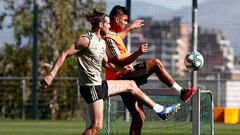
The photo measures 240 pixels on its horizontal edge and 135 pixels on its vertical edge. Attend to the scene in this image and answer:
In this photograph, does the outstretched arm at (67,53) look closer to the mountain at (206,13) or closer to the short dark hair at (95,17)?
the short dark hair at (95,17)

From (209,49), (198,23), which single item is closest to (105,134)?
(198,23)

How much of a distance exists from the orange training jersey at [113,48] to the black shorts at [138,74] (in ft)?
0.50

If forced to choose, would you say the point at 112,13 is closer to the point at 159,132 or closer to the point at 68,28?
the point at 159,132

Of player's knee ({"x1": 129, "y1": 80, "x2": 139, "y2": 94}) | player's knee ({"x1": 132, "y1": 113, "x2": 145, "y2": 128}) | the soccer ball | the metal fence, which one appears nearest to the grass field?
the soccer ball

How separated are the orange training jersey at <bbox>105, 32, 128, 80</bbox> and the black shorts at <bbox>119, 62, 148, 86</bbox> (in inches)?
6.0

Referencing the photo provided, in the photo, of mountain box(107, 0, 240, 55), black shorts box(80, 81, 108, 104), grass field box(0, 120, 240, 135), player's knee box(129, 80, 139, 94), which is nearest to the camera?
Answer: black shorts box(80, 81, 108, 104)

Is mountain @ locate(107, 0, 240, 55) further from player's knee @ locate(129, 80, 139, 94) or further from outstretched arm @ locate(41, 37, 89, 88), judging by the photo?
outstretched arm @ locate(41, 37, 89, 88)

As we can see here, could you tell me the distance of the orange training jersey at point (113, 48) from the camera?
11211 mm

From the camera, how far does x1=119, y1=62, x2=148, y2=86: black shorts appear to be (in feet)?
36.3

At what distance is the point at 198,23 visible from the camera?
68.6 ft

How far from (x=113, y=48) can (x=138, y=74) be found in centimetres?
48

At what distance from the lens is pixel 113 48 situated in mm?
11227

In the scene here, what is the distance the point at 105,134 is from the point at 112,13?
2054 millimetres

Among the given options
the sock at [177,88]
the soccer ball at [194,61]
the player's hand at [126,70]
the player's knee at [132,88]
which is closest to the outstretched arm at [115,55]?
the player's hand at [126,70]
